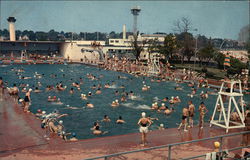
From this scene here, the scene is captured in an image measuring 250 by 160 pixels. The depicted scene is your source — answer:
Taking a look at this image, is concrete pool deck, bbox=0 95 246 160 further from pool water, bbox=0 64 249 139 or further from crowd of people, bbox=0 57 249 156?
pool water, bbox=0 64 249 139

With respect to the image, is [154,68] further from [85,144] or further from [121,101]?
[85,144]

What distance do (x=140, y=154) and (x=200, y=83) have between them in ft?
94.8

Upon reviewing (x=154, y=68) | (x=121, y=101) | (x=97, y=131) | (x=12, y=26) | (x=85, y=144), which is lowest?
(x=97, y=131)

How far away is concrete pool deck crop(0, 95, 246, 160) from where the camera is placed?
33.3 ft

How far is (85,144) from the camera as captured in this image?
1152 cm

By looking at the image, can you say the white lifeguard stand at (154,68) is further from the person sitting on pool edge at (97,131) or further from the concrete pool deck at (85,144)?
the concrete pool deck at (85,144)

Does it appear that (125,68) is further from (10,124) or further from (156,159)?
(156,159)

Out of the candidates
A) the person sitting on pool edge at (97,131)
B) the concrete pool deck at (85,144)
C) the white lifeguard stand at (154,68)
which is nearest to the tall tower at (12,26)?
the white lifeguard stand at (154,68)

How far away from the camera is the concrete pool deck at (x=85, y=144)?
10.2 meters

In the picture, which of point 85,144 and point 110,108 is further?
point 110,108

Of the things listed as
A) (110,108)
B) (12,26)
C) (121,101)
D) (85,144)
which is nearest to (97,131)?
(85,144)

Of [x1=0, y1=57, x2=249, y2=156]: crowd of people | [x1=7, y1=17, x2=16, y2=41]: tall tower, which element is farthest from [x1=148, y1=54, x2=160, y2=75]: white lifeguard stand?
[x1=7, y1=17, x2=16, y2=41]: tall tower

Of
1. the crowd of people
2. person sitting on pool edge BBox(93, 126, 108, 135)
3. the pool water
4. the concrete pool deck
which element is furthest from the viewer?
the pool water

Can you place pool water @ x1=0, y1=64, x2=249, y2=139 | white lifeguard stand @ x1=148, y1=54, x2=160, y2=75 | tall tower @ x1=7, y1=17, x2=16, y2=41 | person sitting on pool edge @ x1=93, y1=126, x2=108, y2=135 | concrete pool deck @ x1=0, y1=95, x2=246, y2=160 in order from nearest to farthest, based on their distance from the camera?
concrete pool deck @ x1=0, y1=95, x2=246, y2=160 < person sitting on pool edge @ x1=93, y1=126, x2=108, y2=135 < pool water @ x1=0, y1=64, x2=249, y2=139 < white lifeguard stand @ x1=148, y1=54, x2=160, y2=75 < tall tower @ x1=7, y1=17, x2=16, y2=41
